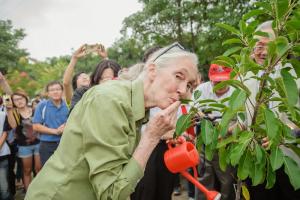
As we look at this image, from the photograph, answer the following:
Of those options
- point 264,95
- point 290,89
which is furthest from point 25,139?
point 290,89

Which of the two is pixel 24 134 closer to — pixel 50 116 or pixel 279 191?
pixel 50 116

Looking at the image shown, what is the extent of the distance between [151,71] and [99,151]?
1.91 ft

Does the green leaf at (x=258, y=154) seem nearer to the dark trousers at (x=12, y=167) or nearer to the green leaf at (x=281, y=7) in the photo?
the green leaf at (x=281, y=7)

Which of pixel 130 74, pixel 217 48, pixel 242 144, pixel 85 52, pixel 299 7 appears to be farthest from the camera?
pixel 217 48

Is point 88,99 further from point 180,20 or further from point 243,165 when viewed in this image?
point 180,20

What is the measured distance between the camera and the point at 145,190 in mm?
3137

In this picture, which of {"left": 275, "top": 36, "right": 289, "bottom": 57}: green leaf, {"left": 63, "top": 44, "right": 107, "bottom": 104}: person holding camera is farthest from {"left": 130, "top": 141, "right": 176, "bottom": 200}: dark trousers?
{"left": 275, "top": 36, "right": 289, "bottom": 57}: green leaf

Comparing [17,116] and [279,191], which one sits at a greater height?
[17,116]

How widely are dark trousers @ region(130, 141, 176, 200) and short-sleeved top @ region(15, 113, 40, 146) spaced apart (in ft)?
8.52

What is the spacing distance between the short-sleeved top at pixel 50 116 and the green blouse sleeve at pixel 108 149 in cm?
334

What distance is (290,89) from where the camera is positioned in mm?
1365

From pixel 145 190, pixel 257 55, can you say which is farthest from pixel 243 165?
pixel 145 190

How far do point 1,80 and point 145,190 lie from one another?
2.93 m

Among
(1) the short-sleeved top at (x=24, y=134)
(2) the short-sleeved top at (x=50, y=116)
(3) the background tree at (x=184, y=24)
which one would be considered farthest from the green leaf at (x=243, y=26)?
(3) the background tree at (x=184, y=24)
